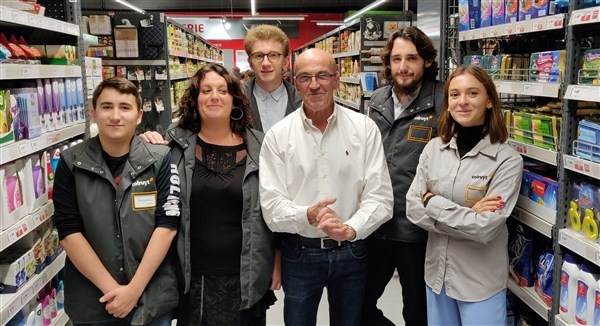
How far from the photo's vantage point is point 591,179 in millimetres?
2318

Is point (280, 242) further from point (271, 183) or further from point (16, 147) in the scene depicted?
point (16, 147)

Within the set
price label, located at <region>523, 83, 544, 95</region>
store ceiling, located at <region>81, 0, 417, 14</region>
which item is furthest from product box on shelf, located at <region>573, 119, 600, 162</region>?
store ceiling, located at <region>81, 0, 417, 14</region>

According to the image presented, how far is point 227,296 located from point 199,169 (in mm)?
559

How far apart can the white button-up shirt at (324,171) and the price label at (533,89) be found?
2.71ft

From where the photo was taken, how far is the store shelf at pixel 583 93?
195 centimetres

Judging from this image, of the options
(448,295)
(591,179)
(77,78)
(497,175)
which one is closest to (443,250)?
(448,295)

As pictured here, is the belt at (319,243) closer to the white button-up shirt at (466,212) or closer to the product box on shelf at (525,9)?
the white button-up shirt at (466,212)

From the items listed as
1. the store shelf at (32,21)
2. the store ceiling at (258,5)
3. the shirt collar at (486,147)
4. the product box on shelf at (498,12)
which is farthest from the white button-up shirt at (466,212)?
the store ceiling at (258,5)

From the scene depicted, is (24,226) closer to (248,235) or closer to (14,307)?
(14,307)

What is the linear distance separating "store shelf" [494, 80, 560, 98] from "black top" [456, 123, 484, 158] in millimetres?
343

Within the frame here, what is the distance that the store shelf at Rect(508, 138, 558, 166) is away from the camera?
2342 mm

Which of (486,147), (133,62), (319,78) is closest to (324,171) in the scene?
(319,78)

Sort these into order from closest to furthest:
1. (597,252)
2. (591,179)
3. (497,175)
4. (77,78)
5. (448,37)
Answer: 1. (597,252)
2. (497,175)
3. (591,179)
4. (77,78)
5. (448,37)

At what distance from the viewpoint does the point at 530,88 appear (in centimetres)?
245
